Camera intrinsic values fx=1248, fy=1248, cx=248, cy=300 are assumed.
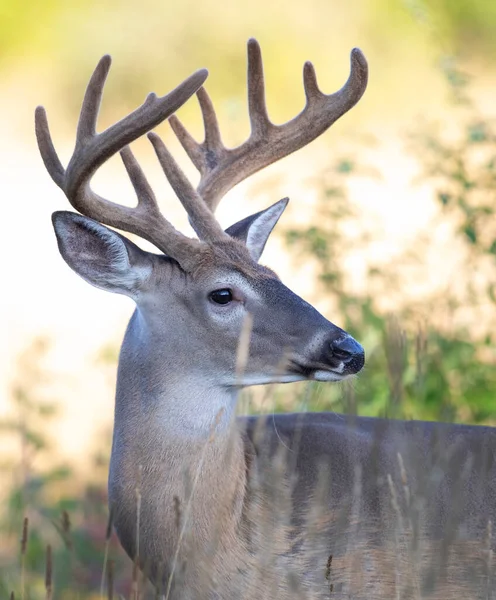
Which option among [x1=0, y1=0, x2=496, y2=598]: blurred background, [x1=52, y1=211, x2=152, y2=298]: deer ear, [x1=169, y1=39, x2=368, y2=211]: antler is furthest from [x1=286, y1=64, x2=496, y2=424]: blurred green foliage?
[x1=52, y1=211, x2=152, y2=298]: deer ear

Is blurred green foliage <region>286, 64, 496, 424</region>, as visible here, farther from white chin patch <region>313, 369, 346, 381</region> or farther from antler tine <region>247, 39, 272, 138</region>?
white chin patch <region>313, 369, 346, 381</region>

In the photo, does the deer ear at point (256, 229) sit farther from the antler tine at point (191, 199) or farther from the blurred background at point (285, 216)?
the blurred background at point (285, 216)

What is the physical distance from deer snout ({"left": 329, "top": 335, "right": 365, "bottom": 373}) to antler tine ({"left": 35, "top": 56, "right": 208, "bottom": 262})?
571 mm

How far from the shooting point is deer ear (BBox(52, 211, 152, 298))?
12.3ft

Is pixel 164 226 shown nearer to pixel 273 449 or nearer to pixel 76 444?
pixel 273 449

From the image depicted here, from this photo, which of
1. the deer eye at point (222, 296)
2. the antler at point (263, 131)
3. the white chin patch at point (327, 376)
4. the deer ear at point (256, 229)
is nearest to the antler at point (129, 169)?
the deer eye at point (222, 296)

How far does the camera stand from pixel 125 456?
3707mm

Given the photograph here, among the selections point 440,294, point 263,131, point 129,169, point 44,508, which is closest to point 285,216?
point 440,294

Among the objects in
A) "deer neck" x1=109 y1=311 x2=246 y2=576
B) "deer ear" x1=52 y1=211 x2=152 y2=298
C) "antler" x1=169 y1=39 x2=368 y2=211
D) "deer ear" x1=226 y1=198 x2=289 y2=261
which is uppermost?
"antler" x1=169 y1=39 x2=368 y2=211

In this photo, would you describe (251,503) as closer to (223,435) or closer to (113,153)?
(223,435)

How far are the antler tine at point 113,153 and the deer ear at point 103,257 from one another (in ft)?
0.25

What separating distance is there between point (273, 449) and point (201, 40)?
1016cm

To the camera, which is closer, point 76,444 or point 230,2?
point 76,444

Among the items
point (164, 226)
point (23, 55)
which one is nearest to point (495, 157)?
point (164, 226)
